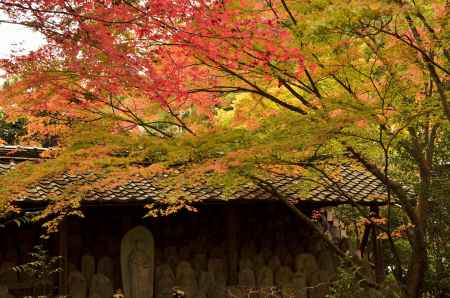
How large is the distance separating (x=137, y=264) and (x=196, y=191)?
1.67m

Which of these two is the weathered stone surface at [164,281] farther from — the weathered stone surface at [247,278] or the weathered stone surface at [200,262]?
the weathered stone surface at [247,278]

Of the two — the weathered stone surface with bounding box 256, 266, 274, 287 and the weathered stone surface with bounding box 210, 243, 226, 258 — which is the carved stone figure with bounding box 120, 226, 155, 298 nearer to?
the weathered stone surface with bounding box 210, 243, 226, 258

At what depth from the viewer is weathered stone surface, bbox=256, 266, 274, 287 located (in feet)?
34.7

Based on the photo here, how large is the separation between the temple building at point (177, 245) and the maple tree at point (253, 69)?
324cm

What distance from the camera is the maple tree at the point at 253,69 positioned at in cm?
481

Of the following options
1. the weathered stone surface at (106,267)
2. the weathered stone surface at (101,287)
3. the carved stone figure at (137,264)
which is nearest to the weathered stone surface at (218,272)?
the carved stone figure at (137,264)

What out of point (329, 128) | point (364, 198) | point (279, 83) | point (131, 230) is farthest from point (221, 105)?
point (364, 198)

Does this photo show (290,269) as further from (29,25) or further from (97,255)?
(29,25)

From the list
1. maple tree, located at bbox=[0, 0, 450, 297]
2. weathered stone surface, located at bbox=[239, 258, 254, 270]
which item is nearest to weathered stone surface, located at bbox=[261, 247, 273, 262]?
weathered stone surface, located at bbox=[239, 258, 254, 270]

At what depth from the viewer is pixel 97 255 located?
1026cm

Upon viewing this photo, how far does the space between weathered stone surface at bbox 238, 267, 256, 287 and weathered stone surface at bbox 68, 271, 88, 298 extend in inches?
112

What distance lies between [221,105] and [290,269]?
194 inches

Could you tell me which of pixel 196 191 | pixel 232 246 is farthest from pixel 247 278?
pixel 196 191

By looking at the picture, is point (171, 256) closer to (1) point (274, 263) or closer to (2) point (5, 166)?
(1) point (274, 263)
